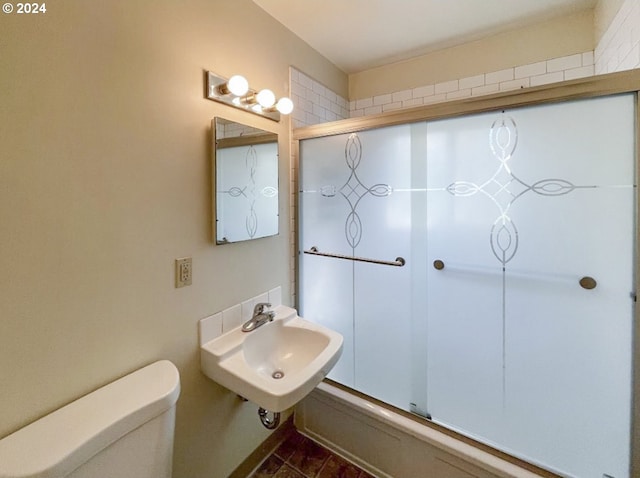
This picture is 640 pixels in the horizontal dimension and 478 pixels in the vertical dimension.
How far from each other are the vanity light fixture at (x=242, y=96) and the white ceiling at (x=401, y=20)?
0.52 metres

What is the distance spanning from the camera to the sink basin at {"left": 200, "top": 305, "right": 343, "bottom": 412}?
1.04m

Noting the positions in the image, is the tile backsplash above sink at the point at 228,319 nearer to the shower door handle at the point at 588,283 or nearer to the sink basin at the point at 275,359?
the sink basin at the point at 275,359

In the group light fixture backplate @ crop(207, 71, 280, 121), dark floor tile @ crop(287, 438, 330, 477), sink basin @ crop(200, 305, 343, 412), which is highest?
light fixture backplate @ crop(207, 71, 280, 121)

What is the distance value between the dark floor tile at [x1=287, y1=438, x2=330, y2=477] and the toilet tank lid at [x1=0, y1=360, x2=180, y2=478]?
98cm

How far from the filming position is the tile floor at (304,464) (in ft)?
4.83

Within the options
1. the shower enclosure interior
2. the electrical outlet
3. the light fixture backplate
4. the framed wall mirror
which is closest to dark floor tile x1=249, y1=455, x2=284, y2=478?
the shower enclosure interior

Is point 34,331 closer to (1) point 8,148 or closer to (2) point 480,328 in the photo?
(1) point 8,148

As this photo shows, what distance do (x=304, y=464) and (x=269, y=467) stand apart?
7.3 inches

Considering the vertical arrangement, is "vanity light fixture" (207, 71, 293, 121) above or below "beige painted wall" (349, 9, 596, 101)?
below

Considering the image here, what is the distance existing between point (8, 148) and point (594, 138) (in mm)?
1861

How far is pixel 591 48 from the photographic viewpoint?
1.54m

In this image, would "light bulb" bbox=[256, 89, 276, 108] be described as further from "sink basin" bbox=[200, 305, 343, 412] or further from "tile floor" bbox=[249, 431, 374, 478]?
"tile floor" bbox=[249, 431, 374, 478]

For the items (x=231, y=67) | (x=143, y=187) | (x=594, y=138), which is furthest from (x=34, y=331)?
(x=594, y=138)

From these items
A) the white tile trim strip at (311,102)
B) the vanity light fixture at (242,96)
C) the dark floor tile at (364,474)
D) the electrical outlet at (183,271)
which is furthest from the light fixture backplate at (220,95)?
the dark floor tile at (364,474)
